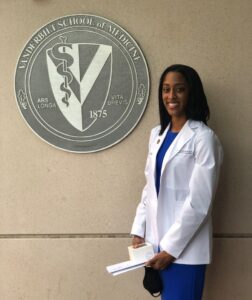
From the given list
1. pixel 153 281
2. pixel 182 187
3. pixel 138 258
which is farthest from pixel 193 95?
pixel 153 281

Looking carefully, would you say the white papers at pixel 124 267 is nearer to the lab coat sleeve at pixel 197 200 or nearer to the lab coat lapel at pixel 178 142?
the lab coat sleeve at pixel 197 200

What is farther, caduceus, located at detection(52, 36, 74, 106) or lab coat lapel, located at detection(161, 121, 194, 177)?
caduceus, located at detection(52, 36, 74, 106)

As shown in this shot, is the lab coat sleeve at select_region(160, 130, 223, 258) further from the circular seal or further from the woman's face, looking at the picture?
the circular seal

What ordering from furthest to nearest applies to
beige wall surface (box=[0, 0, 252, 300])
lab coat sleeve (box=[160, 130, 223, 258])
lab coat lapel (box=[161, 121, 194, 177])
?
A: beige wall surface (box=[0, 0, 252, 300]) < lab coat lapel (box=[161, 121, 194, 177]) < lab coat sleeve (box=[160, 130, 223, 258])

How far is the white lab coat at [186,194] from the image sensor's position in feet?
7.42

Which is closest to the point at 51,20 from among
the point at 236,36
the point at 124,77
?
the point at 124,77

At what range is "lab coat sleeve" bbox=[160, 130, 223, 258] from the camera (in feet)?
7.40

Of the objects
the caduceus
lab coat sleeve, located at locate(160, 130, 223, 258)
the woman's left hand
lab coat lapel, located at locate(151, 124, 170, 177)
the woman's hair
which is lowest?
the woman's left hand

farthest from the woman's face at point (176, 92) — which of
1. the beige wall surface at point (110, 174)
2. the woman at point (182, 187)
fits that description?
the beige wall surface at point (110, 174)

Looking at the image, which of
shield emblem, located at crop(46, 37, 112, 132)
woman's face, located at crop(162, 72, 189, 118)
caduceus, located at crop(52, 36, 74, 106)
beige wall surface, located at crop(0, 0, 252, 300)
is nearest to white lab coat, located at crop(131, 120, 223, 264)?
woman's face, located at crop(162, 72, 189, 118)

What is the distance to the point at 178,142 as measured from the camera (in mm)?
2379

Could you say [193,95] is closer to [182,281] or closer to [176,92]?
[176,92]

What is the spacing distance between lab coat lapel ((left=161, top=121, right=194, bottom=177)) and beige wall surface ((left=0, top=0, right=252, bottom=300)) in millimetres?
528

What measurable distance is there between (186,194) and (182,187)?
0.14 ft
